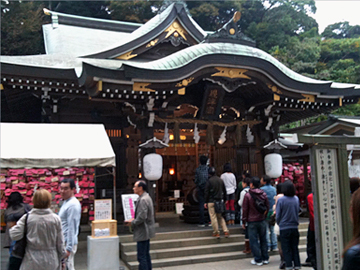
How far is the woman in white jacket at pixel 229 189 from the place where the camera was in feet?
31.0

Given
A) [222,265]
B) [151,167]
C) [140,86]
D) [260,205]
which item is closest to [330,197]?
[260,205]

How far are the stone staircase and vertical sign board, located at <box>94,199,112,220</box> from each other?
1270 mm

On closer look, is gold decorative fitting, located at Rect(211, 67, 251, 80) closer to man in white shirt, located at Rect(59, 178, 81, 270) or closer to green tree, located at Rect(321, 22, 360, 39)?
man in white shirt, located at Rect(59, 178, 81, 270)

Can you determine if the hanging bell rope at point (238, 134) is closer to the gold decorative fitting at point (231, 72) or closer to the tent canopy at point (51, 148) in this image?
the gold decorative fitting at point (231, 72)

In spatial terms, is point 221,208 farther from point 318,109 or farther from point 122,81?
point 318,109

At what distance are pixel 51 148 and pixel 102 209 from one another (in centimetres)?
157

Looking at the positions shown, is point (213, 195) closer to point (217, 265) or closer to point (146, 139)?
point (217, 265)

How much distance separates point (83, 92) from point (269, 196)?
19.8 feet

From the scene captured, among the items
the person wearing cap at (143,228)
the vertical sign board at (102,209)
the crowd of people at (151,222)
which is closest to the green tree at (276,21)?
the crowd of people at (151,222)

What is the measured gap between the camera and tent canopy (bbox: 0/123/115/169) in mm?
6191

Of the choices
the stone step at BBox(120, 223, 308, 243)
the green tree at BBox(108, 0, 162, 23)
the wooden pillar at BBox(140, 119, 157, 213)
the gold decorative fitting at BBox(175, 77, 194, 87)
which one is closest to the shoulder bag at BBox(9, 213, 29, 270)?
the stone step at BBox(120, 223, 308, 243)

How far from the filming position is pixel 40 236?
3.89m

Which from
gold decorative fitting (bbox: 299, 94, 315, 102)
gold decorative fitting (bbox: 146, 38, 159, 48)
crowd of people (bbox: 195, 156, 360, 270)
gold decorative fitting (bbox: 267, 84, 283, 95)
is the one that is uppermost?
gold decorative fitting (bbox: 146, 38, 159, 48)

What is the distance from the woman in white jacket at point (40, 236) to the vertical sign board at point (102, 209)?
2691mm
